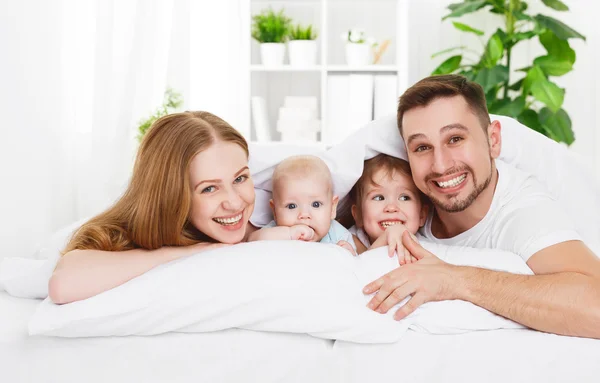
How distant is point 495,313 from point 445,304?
0.11 m

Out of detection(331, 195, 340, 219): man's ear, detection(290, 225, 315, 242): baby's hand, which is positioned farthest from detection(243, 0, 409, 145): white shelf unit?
detection(290, 225, 315, 242): baby's hand

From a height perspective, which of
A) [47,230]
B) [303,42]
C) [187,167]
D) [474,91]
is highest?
[303,42]

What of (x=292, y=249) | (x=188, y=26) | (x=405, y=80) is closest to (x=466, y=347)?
(x=292, y=249)

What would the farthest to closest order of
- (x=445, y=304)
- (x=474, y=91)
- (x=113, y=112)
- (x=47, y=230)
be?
(x=113, y=112)
(x=47, y=230)
(x=474, y=91)
(x=445, y=304)

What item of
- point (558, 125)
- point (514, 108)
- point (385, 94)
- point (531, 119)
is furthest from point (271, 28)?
point (558, 125)

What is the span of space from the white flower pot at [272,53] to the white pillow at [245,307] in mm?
2949

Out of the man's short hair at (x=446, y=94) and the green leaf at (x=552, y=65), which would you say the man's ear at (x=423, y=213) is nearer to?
the man's short hair at (x=446, y=94)

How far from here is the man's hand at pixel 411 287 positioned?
136 centimetres

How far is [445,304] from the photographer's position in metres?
1.37

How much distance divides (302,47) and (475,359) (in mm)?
3155

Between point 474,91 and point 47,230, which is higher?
point 474,91

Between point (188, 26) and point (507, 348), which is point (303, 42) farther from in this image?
point (507, 348)

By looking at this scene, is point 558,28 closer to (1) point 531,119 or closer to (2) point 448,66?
(1) point 531,119

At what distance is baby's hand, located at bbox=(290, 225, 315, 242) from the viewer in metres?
1.77
